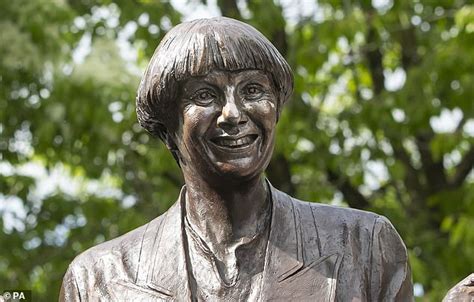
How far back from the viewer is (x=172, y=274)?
5016 millimetres

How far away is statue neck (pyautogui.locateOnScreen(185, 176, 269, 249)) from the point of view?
505 centimetres

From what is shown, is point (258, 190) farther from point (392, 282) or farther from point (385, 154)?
point (385, 154)

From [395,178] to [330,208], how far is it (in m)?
8.57

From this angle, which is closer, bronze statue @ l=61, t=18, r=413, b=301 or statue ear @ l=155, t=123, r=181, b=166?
Answer: bronze statue @ l=61, t=18, r=413, b=301

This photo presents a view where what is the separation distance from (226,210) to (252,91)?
397 mm

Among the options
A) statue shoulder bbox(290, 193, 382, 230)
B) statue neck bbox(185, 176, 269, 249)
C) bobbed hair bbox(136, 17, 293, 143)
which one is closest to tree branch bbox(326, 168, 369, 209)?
statue shoulder bbox(290, 193, 382, 230)

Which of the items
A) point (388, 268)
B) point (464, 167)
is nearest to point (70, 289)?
point (388, 268)

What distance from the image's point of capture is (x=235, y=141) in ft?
16.0

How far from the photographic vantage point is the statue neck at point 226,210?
5047mm

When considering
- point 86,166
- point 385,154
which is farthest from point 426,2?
point 86,166

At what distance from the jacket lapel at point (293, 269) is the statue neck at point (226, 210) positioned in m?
0.07

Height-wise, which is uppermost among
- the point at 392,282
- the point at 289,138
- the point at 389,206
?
the point at 392,282

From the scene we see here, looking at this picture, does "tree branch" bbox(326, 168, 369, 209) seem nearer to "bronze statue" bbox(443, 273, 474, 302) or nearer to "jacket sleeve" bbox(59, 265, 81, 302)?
"jacket sleeve" bbox(59, 265, 81, 302)

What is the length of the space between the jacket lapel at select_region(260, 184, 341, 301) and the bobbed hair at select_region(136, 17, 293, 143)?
0.40 meters
